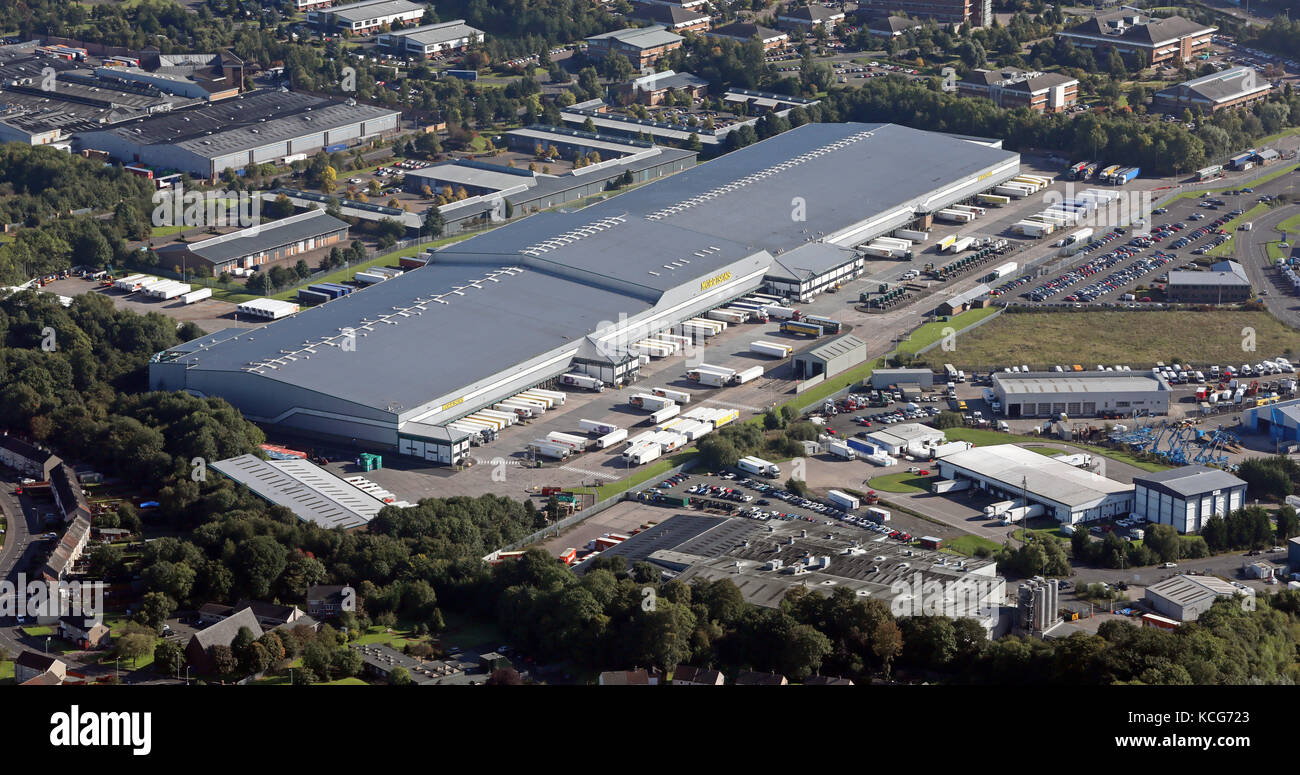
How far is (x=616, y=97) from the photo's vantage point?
77.6m

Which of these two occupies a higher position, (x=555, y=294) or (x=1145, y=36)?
(x=1145, y=36)

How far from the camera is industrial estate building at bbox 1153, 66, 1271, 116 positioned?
237 feet

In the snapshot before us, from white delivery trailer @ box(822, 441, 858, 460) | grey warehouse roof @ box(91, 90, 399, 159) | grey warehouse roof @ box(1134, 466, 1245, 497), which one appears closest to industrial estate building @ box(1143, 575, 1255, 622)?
grey warehouse roof @ box(1134, 466, 1245, 497)

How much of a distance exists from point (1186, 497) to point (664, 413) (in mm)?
12943

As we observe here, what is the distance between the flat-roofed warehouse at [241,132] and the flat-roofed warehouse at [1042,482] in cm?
3589

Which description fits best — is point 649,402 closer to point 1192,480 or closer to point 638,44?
point 1192,480

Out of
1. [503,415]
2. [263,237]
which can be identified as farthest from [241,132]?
[503,415]

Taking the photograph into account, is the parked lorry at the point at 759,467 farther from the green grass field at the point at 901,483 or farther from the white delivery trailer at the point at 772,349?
the white delivery trailer at the point at 772,349

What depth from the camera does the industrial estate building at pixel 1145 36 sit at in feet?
Result: 265

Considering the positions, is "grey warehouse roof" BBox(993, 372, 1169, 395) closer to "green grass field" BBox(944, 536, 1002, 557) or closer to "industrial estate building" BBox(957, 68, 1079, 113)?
"green grass field" BBox(944, 536, 1002, 557)

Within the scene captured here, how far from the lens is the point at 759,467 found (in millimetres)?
38812

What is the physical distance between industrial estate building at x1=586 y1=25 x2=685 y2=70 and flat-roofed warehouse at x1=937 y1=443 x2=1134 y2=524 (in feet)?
152

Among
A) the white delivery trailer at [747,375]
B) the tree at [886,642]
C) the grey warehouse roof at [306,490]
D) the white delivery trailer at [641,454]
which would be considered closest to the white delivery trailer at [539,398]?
the white delivery trailer at [641,454]

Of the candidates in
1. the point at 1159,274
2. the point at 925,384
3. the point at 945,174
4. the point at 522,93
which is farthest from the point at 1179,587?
the point at 522,93
